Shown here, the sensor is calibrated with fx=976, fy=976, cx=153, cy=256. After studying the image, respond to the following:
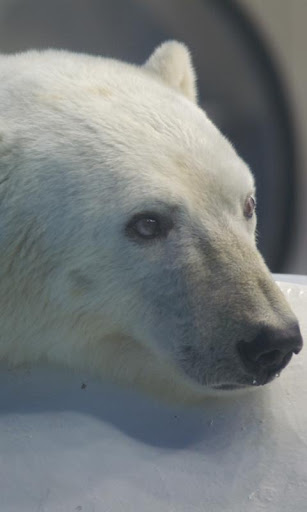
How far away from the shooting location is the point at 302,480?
150 cm

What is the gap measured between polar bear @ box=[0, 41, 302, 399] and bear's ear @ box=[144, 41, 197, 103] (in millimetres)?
245

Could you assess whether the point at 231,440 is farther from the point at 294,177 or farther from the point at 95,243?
the point at 294,177

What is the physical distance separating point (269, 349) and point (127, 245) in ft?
0.95

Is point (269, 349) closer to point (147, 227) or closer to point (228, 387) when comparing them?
point (228, 387)

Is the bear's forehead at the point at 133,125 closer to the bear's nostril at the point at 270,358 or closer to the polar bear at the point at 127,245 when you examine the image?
the polar bear at the point at 127,245

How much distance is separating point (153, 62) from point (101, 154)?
0.44 metres

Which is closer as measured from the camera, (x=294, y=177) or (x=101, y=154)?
(x=101, y=154)

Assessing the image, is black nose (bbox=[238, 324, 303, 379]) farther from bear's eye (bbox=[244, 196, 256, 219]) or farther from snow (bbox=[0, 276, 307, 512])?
bear's eye (bbox=[244, 196, 256, 219])

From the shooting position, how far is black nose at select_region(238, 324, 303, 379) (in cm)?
139

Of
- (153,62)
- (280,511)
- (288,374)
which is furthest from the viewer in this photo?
(153,62)

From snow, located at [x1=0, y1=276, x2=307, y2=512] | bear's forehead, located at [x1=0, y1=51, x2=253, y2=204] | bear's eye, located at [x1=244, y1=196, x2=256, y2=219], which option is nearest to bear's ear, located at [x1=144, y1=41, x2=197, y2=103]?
bear's forehead, located at [x1=0, y1=51, x2=253, y2=204]

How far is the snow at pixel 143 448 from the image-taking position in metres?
1.44

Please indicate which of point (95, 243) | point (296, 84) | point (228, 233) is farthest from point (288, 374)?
point (296, 84)

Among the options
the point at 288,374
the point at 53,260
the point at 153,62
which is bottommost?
the point at 288,374
